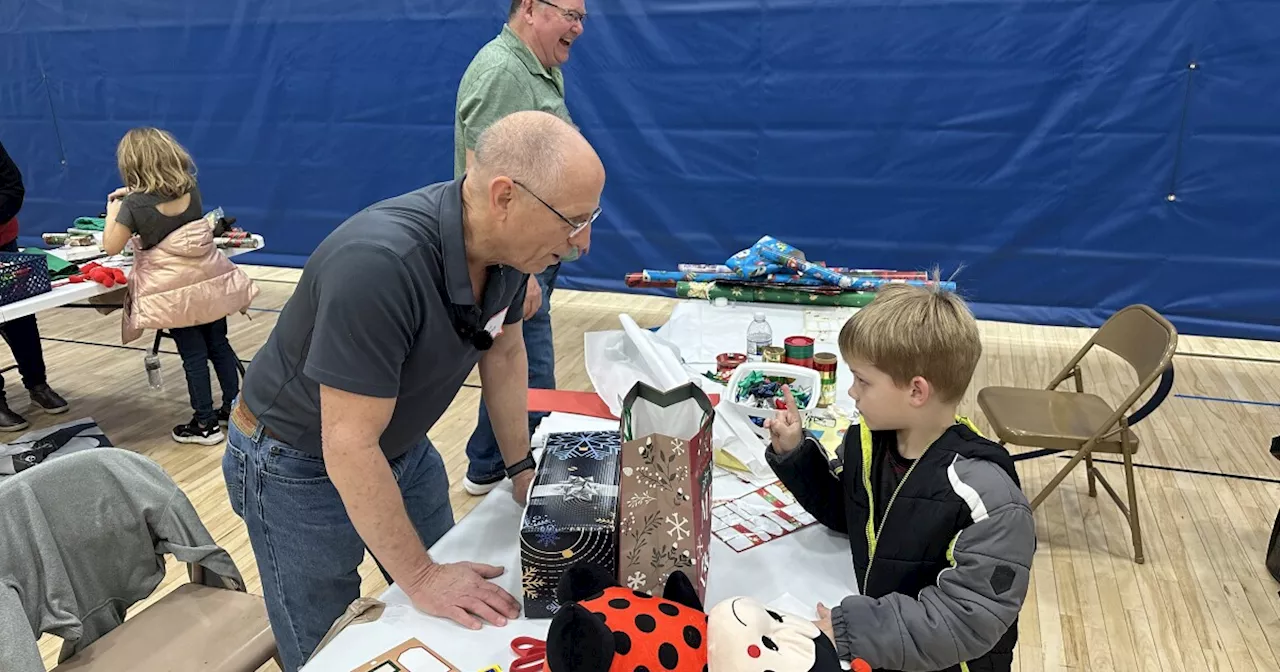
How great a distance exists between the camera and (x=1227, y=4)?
414cm

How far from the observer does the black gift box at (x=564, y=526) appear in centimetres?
120

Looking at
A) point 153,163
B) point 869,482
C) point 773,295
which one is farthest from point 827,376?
point 153,163

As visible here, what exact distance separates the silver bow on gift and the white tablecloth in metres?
0.19

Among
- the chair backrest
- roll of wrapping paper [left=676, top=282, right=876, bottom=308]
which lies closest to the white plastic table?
roll of wrapping paper [left=676, top=282, right=876, bottom=308]

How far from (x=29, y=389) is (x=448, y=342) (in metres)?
3.66

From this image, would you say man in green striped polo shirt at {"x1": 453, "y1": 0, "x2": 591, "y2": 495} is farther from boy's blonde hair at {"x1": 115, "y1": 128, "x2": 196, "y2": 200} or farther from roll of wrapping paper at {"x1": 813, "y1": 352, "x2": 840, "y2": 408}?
boy's blonde hair at {"x1": 115, "y1": 128, "x2": 196, "y2": 200}

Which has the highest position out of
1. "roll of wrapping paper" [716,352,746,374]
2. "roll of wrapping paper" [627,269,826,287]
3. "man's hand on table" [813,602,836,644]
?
"man's hand on table" [813,602,836,644]

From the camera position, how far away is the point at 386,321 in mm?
1198

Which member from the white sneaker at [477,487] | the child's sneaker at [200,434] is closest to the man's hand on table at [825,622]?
the white sneaker at [477,487]

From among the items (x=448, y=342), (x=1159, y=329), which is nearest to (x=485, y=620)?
(x=448, y=342)

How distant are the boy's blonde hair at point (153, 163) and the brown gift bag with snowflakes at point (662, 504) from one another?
2.80 meters

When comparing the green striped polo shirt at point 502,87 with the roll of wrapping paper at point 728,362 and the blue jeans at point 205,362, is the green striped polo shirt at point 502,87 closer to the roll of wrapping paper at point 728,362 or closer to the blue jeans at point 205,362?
the roll of wrapping paper at point 728,362

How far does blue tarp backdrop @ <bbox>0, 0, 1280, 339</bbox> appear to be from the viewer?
438 cm

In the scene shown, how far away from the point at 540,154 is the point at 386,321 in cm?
32
